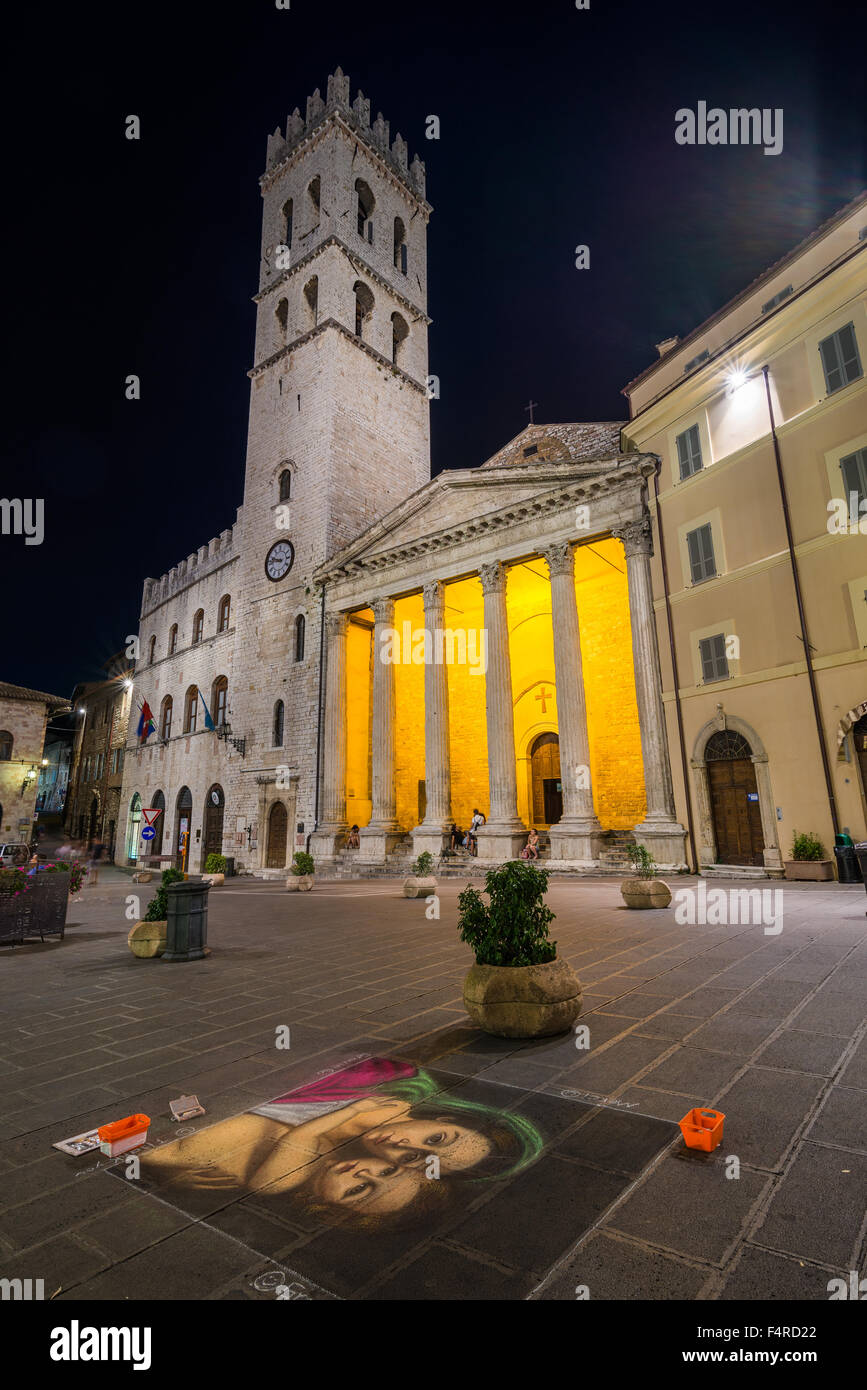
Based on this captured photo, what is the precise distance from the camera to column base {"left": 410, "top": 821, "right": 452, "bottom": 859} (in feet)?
62.7

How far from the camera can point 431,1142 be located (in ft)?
8.68

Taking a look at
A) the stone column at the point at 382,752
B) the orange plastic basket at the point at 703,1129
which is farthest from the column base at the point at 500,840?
the orange plastic basket at the point at 703,1129

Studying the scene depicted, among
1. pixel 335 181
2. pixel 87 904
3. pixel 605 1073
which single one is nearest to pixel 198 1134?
pixel 605 1073

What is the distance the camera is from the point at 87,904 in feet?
47.2

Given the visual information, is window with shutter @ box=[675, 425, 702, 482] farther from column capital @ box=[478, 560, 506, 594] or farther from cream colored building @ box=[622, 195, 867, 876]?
column capital @ box=[478, 560, 506, 594]

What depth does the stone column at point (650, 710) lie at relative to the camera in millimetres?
15203

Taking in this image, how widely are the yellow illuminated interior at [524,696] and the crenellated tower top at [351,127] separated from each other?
2306cm

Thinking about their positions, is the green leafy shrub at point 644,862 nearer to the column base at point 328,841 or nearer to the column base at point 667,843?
the column base at point 667,843

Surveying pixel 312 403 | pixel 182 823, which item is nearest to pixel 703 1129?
pixel 312 403

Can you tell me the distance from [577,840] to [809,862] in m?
5.34

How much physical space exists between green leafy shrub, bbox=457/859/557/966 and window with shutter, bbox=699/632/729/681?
12436mm

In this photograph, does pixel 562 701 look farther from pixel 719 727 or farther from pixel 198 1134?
pixel 198 1134

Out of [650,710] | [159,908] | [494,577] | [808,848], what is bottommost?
[159,908]

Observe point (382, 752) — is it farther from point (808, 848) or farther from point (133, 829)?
point (133, 829)
